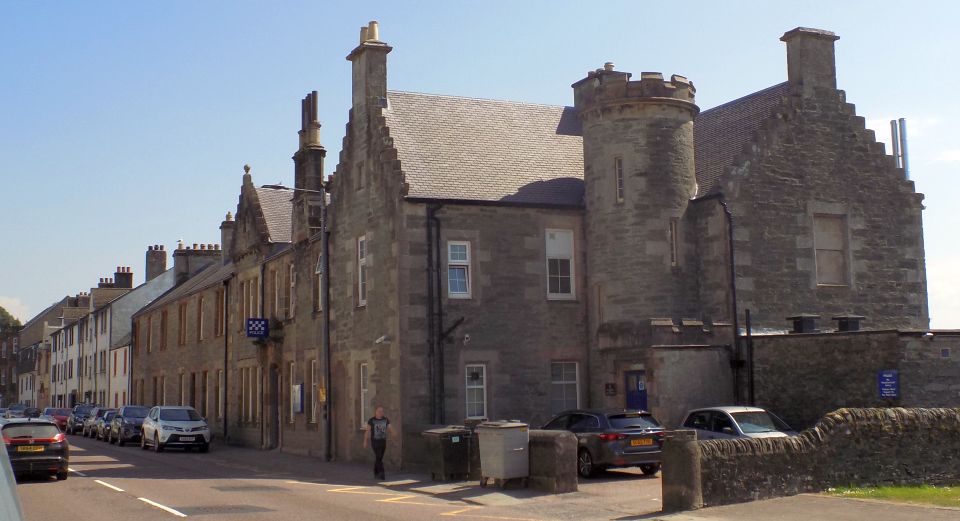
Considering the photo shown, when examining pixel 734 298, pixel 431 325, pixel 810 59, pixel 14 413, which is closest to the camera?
pixel 734 298

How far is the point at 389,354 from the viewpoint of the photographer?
2559 cm

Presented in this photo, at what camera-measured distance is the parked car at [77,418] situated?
176 feet

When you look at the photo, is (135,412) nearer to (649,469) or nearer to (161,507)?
(161,507)

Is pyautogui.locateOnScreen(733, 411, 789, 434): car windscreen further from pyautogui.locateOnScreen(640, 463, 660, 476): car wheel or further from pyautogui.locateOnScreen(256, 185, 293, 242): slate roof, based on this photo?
pyautogui.locateOnScreen(256, 185, 293, 242): slate roof

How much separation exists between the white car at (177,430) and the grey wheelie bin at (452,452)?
1705 centimetres

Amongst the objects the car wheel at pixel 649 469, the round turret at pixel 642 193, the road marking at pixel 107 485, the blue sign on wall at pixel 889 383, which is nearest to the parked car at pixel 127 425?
the road marking at pixel 107 485

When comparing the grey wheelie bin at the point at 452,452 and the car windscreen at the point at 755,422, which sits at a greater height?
the car windscreen at the point at 755,422

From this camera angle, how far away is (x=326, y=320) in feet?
97.7

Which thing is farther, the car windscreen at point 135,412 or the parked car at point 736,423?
the car windscreen at point 135,412

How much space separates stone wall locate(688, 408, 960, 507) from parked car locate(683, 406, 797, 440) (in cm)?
234

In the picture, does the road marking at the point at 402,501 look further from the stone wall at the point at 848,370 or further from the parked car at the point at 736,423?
the stone wall at the point at 848,370

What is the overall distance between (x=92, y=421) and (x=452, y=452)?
33.7m

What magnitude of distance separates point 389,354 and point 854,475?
40.7ft

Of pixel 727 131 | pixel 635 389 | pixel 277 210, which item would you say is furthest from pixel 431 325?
pixel 277 210
